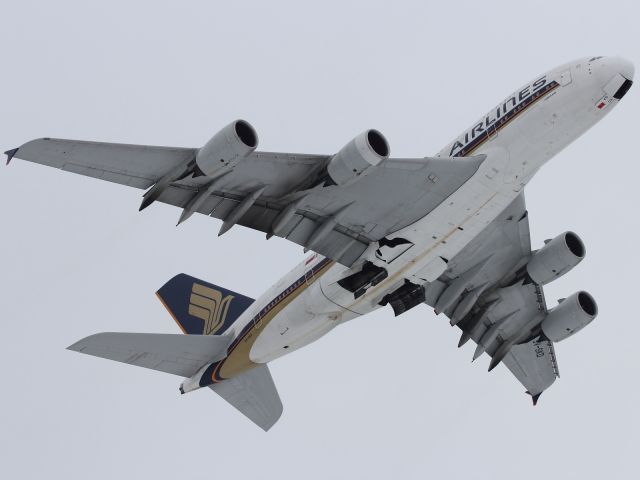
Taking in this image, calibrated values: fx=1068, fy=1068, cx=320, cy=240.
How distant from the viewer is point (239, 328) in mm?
39562

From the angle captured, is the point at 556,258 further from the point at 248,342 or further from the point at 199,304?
the point at 199,304

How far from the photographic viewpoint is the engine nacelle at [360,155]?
3086 cm

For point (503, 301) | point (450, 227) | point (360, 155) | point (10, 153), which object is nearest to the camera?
point (10, 153)

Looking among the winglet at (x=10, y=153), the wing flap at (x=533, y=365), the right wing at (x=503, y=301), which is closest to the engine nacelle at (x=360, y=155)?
the right wing at (x=503, y=301)

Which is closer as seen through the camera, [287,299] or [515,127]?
[515,127]

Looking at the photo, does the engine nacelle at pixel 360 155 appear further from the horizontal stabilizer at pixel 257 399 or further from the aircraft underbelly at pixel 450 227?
the horizontal stabilizer at pixel 257 399

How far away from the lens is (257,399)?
41.4 meters

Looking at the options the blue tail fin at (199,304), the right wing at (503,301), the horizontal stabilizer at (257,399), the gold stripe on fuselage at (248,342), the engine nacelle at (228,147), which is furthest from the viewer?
the blue tail fin at (199,304)

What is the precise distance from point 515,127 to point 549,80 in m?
1.76

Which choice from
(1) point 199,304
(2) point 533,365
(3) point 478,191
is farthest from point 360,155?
(2) point 533,365

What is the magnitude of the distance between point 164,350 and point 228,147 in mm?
12584

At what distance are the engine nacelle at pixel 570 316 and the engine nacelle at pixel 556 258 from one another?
2.27 meters

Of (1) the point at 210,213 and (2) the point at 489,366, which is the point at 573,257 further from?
(1) the point at 210,213

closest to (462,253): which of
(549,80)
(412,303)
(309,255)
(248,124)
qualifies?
(412,303)
